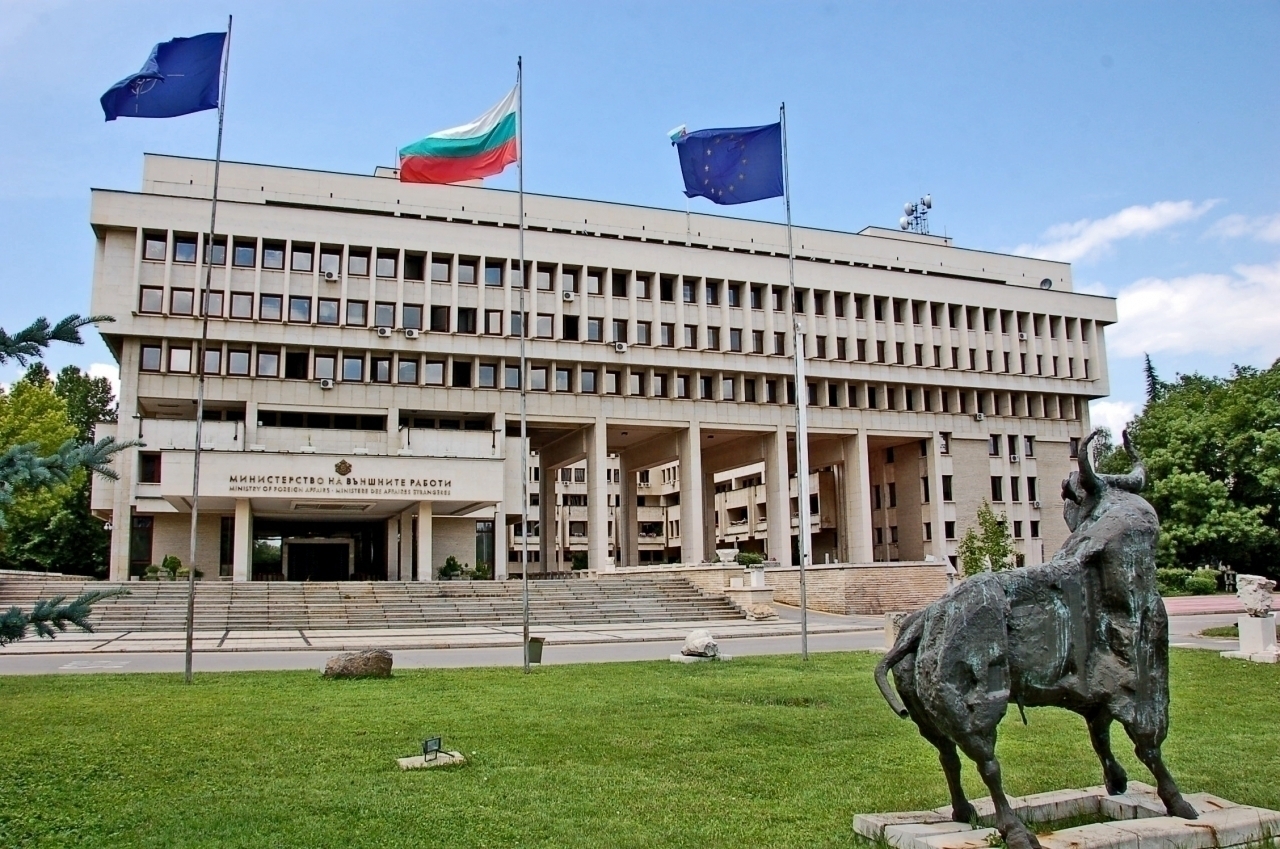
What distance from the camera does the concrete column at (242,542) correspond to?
4262cm

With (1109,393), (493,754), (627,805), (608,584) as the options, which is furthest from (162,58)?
(1109,393)

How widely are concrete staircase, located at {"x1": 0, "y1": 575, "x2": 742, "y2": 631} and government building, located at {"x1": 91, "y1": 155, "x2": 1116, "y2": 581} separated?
5.20 meters

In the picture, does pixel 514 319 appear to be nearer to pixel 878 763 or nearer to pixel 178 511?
pixel 178 511

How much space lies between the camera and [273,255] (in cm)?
5288

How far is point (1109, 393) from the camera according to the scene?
234ft

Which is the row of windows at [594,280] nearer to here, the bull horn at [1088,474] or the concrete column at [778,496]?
the concrete column at [778,496]

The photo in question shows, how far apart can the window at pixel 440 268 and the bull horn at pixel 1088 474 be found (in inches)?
1998

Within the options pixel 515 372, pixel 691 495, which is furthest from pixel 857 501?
pixel 515 372

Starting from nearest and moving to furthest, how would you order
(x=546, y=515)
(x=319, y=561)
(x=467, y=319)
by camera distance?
(x=319, y=561) → (x=467, y=319) → (x=546, y=515)

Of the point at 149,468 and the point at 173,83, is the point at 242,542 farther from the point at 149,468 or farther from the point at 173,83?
the point at 173,83

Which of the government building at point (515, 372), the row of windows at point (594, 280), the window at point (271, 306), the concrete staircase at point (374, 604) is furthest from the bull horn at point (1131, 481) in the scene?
the window at point (271, 306)

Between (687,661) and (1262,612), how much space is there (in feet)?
40.2

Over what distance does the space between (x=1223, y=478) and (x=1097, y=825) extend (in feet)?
170

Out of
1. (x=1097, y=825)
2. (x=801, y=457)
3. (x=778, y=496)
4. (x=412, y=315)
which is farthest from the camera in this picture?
(x=778, y=496)
